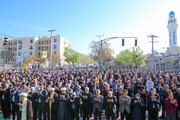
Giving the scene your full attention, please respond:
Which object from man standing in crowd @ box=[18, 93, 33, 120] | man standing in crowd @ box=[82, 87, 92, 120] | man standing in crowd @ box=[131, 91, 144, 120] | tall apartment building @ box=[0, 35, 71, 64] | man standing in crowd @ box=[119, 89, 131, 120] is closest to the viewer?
man standing in crowd @ box=[18, 93, 33, 120]

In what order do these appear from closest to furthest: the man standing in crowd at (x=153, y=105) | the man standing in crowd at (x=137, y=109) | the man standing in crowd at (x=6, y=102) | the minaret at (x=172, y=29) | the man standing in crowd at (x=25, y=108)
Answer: the man standing in crowd at (x=25, y=108), the man standing in crowd at (x=137, y=109), the man standing in crowd at (x=153, y=105), the man standing in crowd at (x=6, y=102), the minaret at (x=172, y=29)

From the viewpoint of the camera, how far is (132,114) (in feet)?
22.4

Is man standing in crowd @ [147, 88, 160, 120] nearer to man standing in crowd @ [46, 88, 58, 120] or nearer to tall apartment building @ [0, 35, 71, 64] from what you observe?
man standing in crowd @ [46, 88, 58, 120]

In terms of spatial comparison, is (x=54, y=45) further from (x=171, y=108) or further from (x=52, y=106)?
(x=171, y=108)

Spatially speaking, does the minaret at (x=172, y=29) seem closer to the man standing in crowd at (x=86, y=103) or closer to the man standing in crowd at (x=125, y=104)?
the man standing in crowd at (x=125, y=104)

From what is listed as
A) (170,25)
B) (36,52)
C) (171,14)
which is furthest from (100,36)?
(171,14)

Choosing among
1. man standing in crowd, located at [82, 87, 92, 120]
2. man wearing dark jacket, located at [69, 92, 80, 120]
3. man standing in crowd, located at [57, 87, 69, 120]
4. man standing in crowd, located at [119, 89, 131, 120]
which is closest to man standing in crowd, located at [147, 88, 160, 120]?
man standing in crowd, located at [119, 89, 131, 120]

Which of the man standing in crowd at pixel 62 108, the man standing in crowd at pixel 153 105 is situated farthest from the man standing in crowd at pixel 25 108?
the man standing in crowd at pixel 153 105

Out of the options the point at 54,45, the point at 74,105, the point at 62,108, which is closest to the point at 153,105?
the point at 74,105

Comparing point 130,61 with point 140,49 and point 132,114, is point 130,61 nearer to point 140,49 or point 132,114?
point 140,49

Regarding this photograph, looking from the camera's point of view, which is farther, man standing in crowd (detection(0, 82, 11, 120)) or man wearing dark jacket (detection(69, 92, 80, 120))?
man standing in crowd (detection(0, 82, 11, 120))

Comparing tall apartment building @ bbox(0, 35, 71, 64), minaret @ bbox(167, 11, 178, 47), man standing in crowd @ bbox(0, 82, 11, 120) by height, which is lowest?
man standing in crowd @ bbox(0, 82, 11, 120)

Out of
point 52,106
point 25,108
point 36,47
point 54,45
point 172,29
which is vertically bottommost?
point 52,106

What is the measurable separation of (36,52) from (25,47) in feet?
19.9
